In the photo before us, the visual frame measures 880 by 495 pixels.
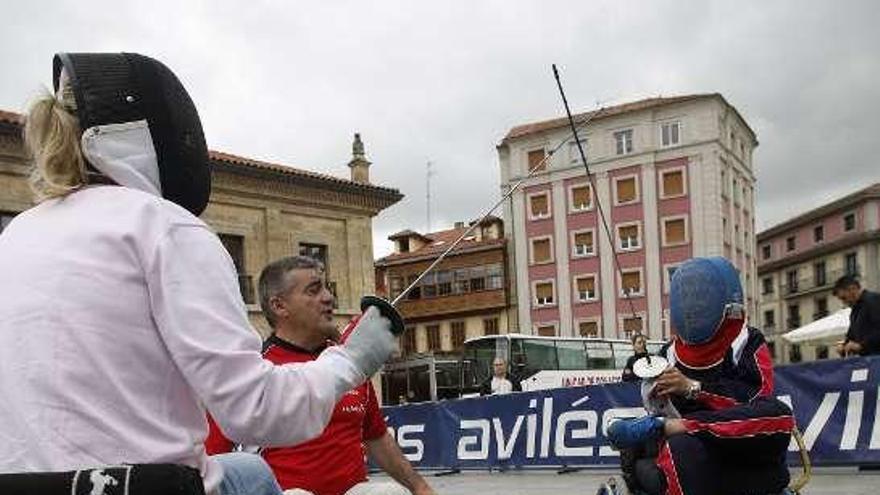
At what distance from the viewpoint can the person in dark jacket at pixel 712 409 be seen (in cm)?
259

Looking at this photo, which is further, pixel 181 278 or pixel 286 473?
pixel 286 473

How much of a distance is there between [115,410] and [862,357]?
9.41 meters

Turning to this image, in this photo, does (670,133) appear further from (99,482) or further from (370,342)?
(99,482)

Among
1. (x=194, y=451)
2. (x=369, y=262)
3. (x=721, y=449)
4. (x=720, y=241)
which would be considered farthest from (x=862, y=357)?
(x=720, y=241)

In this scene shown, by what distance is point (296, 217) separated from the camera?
33.4m

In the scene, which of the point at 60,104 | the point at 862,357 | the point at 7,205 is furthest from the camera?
the point at 7,205

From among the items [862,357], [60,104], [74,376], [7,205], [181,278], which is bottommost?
[862,357]

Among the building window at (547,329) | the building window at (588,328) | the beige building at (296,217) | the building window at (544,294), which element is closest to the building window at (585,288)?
the building window at (588,328)

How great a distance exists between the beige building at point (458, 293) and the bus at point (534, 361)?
30.2 m

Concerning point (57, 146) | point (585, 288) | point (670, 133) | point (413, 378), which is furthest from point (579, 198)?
point (57, 146)

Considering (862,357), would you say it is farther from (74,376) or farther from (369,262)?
(369,262)

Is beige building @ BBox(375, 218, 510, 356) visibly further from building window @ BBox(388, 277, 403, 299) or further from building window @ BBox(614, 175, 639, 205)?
building window @ BBox(614, 175, 639, 205)

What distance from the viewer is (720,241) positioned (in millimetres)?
57594

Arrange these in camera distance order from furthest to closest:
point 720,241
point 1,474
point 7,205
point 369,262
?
point 720,241 → point 369,262 → point 7,205 → point 1,474
